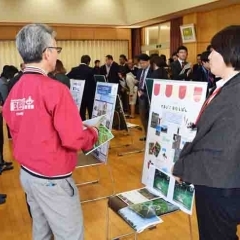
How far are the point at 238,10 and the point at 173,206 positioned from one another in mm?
6449

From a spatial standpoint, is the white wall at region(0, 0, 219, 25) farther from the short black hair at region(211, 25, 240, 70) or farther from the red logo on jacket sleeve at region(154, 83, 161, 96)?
the short black hair at region(211, 25, 240, 70)

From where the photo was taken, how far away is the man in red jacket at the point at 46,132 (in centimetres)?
136

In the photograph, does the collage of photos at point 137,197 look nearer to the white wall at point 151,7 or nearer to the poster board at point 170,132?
the poster board at point 170,132

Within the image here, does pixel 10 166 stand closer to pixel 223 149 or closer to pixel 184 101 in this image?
pixel 184 101

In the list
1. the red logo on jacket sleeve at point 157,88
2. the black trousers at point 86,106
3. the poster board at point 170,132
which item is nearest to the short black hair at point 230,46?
the poster board at point 170,132

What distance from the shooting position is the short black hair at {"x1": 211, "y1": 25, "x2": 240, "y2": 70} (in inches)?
48.8

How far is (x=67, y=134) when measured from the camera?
1.36 metres

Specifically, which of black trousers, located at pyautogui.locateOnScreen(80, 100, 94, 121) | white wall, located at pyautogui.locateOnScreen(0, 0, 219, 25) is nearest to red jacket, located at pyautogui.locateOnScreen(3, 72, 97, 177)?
black trousers, located at pyautogui.locateOnScreen(80, 100, 94, 121)

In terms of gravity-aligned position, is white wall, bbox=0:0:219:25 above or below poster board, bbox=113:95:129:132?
above

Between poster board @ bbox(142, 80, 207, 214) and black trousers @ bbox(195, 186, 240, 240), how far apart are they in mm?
446

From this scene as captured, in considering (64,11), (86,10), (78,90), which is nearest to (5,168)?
(78,90)

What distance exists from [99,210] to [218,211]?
5.75 feet

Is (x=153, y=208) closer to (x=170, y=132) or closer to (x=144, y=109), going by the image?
(x=170, y=132)

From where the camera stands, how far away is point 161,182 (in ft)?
6.84
